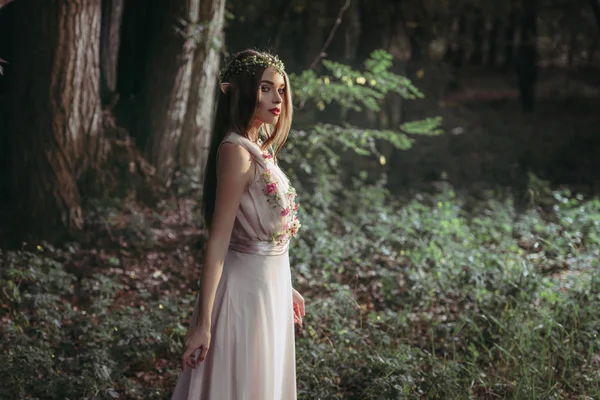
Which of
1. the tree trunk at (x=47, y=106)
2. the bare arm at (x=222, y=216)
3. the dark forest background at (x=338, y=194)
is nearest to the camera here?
the bare arm at (x=222, y=216)

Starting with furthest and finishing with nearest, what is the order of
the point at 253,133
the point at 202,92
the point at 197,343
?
the point at 202,92, the point at 253,133, the point at 197,343

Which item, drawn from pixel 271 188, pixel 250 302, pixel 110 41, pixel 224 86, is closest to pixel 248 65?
pixel 224 86

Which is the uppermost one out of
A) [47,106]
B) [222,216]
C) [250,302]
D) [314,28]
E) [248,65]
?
[314,28]

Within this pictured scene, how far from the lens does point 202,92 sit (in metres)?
8.02

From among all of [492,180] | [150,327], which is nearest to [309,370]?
[150,327]

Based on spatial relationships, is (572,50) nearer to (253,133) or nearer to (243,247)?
(253,133)

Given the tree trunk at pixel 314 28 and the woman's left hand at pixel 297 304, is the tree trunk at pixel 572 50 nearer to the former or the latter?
the tree trunk at pixel 314 28

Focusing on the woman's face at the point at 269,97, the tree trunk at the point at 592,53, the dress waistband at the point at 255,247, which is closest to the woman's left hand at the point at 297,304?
the dress waistband at the point at 255,247

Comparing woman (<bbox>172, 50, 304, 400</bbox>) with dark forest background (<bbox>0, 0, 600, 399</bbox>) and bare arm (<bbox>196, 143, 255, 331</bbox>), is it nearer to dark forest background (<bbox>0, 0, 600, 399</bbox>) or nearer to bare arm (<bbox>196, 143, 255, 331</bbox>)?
bare arm (<bbox>196, 143, 255, 331</bbox>)

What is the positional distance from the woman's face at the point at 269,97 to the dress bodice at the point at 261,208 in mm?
135

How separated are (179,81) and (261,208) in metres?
5.37

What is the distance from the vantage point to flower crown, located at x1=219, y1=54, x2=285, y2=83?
2.77m

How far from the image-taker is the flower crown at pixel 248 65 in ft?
9.09

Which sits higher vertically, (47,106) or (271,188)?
(47,106)
